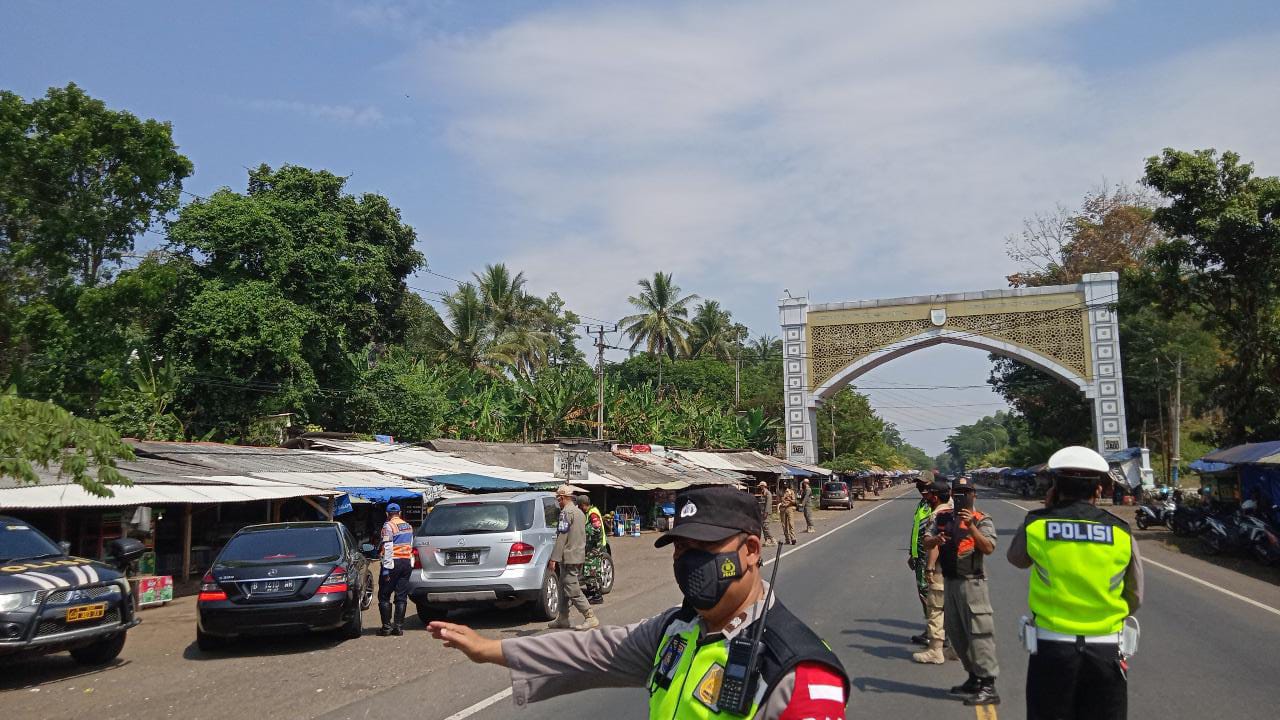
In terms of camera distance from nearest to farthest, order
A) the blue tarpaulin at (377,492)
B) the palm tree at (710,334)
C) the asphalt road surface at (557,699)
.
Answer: the asphalt road surface at (557,699) → the blue tarpaulin at (377,492) → the palm tree at (710,334)

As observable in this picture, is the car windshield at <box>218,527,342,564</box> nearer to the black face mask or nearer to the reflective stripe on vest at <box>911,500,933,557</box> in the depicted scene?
the reflective stripe on vest at <box>911,500,933,557</box>

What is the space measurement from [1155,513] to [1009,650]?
2242cm

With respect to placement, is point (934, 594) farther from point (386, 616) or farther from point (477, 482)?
point (477, 482)

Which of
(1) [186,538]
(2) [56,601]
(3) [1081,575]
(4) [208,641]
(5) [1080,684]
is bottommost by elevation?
(4) [208,641]

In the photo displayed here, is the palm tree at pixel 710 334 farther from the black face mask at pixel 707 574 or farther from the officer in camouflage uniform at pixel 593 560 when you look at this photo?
the black face mask at pixel 707 574

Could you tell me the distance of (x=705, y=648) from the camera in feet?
7.37

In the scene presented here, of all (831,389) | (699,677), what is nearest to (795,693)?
(699,677)

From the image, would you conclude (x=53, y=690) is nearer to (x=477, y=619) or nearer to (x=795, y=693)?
(x=477, y=619)

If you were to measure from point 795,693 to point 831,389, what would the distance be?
53.3 meters

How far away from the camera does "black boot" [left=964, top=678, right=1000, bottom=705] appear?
23.2 ft

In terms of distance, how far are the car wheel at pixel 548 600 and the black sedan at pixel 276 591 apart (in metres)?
2.30

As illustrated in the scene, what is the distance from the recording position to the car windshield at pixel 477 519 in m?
12.1

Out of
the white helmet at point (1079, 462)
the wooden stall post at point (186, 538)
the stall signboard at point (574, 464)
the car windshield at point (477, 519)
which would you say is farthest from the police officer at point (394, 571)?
the stall signboard at point (574, 464)

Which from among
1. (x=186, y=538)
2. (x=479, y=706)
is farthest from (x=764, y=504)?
(x=479, y=706)
